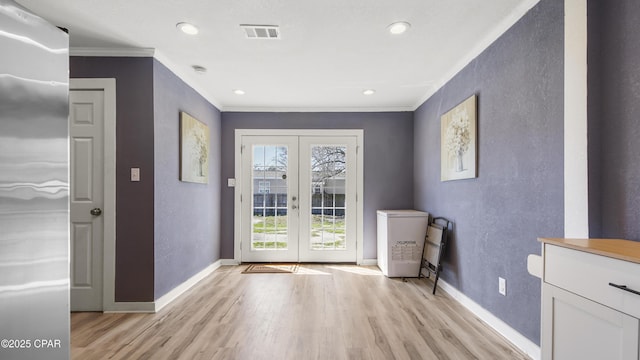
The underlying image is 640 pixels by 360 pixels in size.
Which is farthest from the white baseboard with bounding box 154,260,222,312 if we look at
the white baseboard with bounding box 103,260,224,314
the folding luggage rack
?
the folding luggage rack

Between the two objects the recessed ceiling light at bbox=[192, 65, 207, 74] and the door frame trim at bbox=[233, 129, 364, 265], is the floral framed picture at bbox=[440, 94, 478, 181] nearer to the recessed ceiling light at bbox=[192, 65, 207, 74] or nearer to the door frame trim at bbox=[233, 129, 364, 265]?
the door frame trim at bbox=[233, 129, 364, 265]

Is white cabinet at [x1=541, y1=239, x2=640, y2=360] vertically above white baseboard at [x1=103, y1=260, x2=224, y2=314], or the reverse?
white cabinet at [x1=541, y1=239, x2=640, y2=360]

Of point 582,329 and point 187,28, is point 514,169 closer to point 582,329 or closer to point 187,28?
point 582,329

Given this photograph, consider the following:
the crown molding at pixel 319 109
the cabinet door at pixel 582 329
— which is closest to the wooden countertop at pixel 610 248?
the cabinet door at pixel 582 329

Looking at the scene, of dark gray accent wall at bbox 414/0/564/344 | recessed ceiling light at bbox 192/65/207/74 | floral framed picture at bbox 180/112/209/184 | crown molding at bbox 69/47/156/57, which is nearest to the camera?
dark gray accent wall at bbox 414/0/564/344

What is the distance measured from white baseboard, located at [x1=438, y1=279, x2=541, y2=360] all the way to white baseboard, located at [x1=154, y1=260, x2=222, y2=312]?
284 centimetres

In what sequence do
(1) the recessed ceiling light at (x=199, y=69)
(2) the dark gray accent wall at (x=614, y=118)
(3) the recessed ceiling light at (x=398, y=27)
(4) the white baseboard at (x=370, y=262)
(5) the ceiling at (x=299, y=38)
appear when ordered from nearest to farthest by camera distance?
(2) the dark gray accent wall at (x=614, y=118) → (5) the ceiling at (x=299, y=38) → (3) the recessed ceiling light at (x=398, y=27) → (1) the recessed ceiling light at (x=199, y=69) → (4) the white baseboard at (x=370, y=262)

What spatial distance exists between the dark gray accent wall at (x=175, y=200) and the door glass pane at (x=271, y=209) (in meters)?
0.72

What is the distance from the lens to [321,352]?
212 cm

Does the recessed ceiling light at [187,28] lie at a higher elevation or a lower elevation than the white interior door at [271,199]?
higher

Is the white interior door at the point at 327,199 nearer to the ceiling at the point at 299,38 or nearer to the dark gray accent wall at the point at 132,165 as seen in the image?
the ceiling at the point at 299,38

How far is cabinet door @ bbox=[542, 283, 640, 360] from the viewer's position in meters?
1.03

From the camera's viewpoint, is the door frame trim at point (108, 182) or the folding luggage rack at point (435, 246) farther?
the folding luggage rack at point (435, 246)

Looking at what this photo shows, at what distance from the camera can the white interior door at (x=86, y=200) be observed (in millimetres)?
2787
